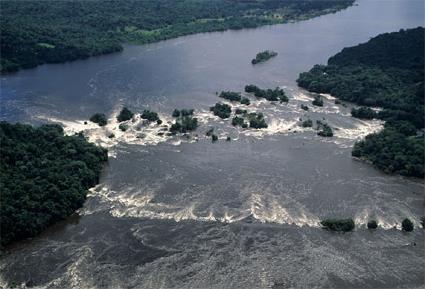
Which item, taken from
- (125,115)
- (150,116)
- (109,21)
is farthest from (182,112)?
(109,21)

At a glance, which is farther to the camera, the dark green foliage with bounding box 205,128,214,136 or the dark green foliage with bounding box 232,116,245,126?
the dark green foliage with bounding box 232,116,245,126

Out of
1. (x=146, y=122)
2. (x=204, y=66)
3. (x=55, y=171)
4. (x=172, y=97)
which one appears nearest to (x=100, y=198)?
(x=55, y=171)

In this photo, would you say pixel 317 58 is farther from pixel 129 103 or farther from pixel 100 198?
pixel 100 198

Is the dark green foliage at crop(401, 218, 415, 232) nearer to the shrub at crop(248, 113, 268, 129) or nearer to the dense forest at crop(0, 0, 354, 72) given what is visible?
the shrub at crop(248, 113, 268, 129)

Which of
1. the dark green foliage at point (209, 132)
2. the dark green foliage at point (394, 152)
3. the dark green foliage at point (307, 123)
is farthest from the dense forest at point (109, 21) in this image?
the dark green foliage at point (394, 152)

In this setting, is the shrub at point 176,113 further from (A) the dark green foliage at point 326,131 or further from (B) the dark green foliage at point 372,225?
(B) the dark green foliage at point 372,225

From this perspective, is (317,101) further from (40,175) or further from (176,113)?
(40,175)

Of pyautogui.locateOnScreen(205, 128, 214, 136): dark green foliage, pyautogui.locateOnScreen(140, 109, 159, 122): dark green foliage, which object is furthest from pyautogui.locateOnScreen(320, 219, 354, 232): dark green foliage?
pyautogui.locateOnScreen(140, 109, 159, 122): dark green foliage
